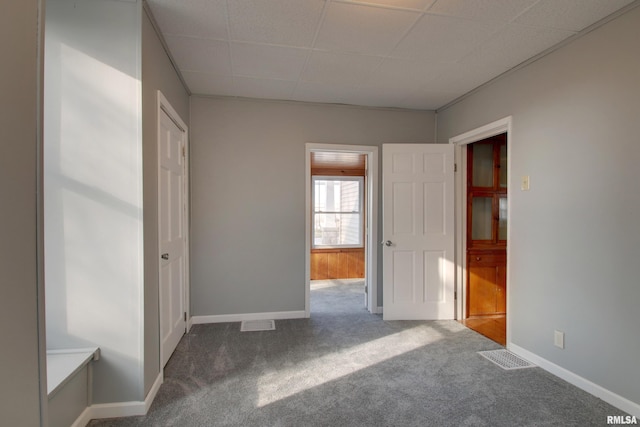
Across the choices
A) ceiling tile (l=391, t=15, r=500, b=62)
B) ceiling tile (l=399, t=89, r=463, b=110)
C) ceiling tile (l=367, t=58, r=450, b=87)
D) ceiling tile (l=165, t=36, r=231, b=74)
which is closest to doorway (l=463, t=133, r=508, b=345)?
ceiling tile (l=399, t=89, r=463, b=110)

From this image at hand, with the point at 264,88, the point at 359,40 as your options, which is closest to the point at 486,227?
the point at 359,40

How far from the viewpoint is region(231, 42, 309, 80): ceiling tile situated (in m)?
2.45

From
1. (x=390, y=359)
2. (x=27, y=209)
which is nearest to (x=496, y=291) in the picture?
(x=390, y=359)

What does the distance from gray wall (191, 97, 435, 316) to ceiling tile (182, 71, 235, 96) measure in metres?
0.12

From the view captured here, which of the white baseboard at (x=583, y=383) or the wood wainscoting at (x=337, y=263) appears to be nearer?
the white baseboard at (x=583, y=383)

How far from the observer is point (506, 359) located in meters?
2.64

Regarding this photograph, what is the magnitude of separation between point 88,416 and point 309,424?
4.28 ft

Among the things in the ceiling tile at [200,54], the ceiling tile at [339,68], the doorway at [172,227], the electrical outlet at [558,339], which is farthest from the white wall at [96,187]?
the electrical outlet at [558,339]

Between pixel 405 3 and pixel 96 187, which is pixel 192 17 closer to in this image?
pixel 96 187

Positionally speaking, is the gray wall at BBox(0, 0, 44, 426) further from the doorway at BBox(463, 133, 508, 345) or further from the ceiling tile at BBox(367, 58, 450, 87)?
→ the doorway at BBox(463, 133, 508, 345)

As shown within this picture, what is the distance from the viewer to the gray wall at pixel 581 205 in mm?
1924

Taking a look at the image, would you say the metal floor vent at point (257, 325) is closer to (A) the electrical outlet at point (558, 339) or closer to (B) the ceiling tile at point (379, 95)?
(A) the electrical outlet at point (558, 339)

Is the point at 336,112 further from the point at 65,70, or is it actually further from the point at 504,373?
the point at 504,373

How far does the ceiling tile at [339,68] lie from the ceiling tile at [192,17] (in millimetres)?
768
